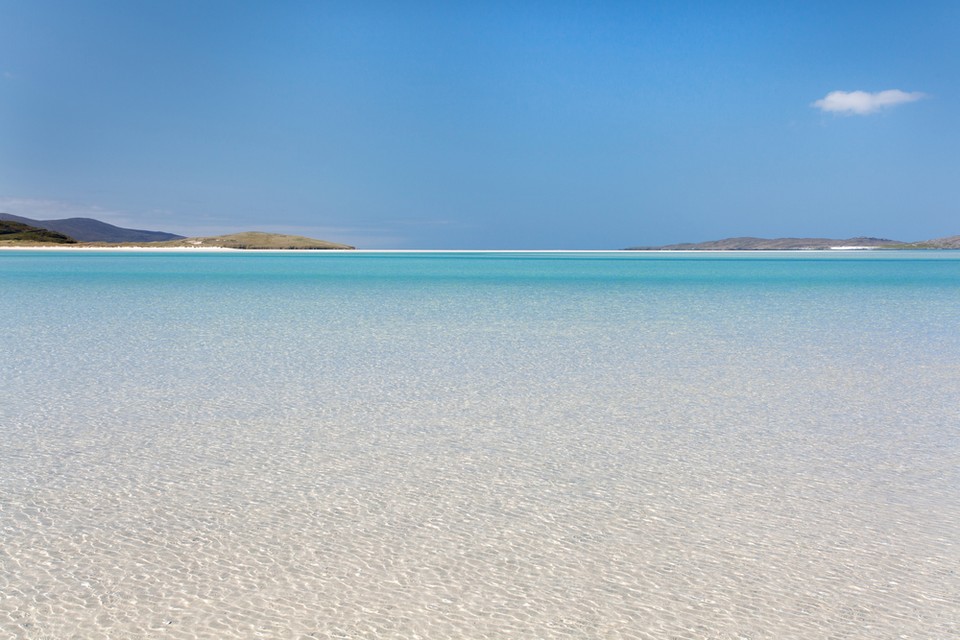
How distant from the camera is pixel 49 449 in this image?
218 inches

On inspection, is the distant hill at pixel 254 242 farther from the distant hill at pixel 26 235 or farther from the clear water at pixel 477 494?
the clear water at pixel 477 494

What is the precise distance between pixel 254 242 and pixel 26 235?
37.2 m

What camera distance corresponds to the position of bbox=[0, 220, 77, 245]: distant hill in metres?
123

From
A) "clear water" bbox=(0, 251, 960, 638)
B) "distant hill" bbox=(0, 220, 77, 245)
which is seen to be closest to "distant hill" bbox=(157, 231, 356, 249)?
"distant hill" bbox=(0, 220, 77, 245)

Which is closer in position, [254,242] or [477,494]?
[477,494]

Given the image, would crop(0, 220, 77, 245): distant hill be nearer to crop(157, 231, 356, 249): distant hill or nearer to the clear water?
crop(157, 231, 356, 249): distant hill

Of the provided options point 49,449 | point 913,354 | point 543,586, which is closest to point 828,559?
point 543,586

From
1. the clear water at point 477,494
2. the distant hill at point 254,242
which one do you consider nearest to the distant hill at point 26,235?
the distant hill at point 254,242

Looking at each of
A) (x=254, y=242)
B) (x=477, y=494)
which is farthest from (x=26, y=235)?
(x=477, y=494)

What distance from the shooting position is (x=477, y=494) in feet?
15.2

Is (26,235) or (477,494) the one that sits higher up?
(26,235)

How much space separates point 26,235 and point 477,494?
149520mm

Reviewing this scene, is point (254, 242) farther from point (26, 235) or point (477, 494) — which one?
point (477, 494)

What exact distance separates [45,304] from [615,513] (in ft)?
58.8
